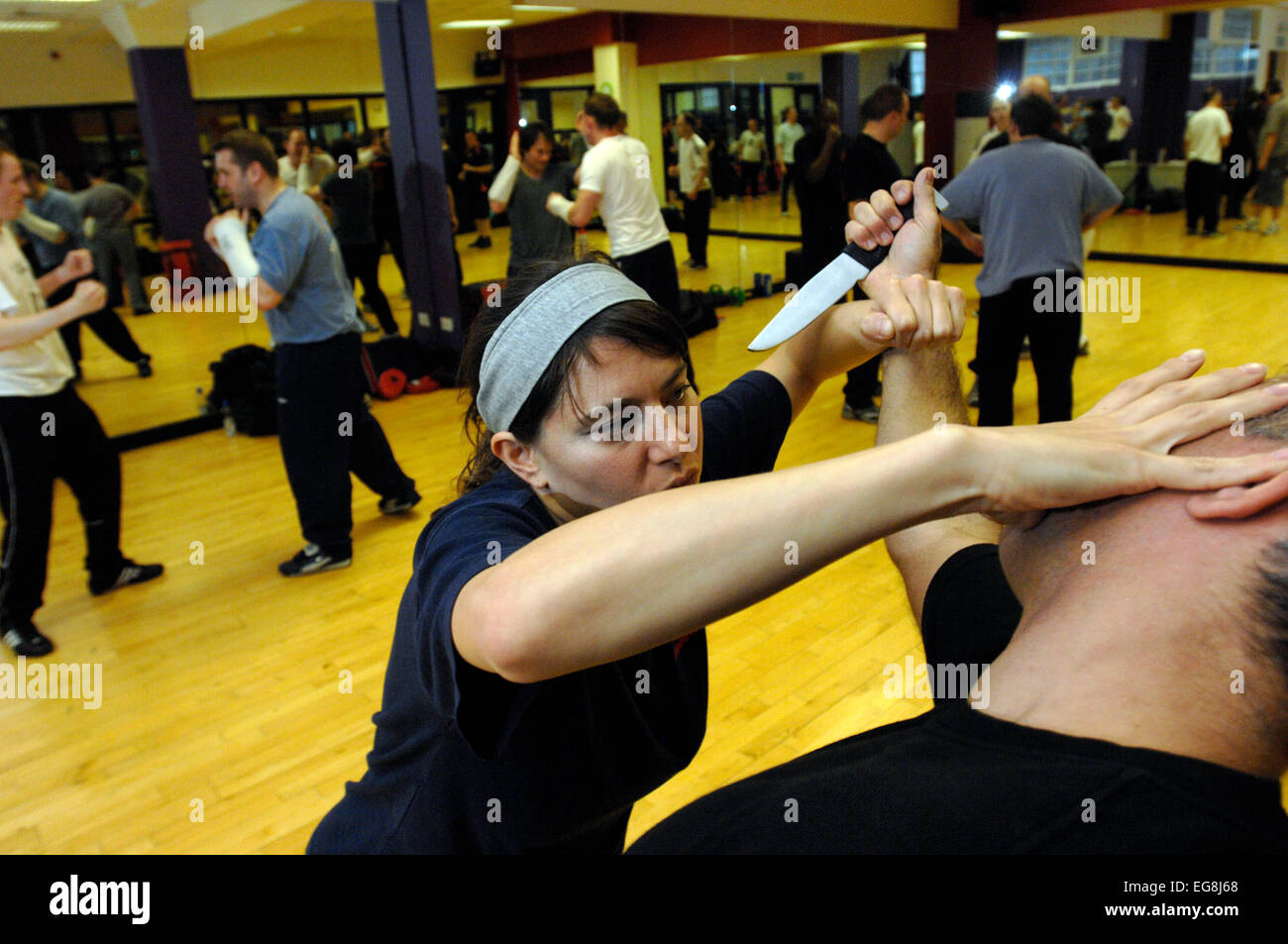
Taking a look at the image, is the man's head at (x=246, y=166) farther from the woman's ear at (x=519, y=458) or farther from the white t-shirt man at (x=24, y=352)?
the woman's ear at (x=519, y=458)

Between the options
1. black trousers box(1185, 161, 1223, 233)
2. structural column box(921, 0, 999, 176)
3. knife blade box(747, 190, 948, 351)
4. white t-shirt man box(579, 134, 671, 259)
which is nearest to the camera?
knife blade box(747, 190, 948, 351)

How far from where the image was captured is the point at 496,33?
622cm

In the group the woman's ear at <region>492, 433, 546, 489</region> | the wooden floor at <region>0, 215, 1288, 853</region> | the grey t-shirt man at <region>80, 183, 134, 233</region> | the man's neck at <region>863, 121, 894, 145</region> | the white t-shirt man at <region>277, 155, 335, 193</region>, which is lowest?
the wooden floor at <region>0, 215, 1288, 853</region>

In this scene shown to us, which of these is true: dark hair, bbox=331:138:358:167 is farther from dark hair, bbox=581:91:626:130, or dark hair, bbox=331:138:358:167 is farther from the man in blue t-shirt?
the man in blue t-shirt

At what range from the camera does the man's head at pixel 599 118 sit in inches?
201

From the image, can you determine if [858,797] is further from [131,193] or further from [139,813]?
[131,193]

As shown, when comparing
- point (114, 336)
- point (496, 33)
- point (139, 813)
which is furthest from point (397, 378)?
point (139, 813)

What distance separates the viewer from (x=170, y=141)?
5.06 metres

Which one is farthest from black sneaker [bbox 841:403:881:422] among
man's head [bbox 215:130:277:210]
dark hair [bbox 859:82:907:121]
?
man's head [bbox 215:130:277:210]

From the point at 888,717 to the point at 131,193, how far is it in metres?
4.66

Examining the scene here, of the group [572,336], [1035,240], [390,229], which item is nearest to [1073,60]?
[1035,240]

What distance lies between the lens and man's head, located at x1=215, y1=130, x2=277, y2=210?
139 inches

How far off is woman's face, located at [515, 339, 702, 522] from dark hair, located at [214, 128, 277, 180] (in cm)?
311

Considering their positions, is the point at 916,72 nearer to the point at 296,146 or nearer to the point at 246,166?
the point at 296,146
